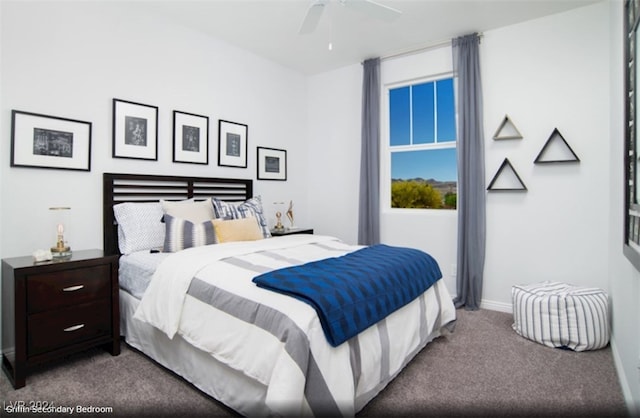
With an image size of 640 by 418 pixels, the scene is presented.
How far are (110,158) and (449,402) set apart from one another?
122 inches

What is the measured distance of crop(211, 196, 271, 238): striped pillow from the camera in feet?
10.6

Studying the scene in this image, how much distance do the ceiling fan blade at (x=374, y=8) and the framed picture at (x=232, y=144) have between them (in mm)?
1903

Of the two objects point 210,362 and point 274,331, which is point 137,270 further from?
point 274,331

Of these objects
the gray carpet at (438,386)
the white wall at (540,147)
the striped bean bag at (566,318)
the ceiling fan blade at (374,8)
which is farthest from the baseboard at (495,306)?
the ceiling fan blade at (374,8)

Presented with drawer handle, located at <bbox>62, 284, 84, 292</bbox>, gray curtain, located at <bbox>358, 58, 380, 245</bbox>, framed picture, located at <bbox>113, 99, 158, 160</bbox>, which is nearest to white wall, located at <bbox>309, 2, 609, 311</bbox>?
gray curtain, located at <bbox>358, 58, 380, 245</bbox>

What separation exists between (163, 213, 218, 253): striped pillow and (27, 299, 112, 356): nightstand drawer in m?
0.58

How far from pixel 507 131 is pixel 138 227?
356cm

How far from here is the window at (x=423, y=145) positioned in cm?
395

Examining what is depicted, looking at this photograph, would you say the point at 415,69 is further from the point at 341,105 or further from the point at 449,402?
the point at 449,402

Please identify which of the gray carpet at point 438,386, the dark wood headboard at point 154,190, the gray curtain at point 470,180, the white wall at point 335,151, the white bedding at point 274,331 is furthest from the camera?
the white wall at point 335,151

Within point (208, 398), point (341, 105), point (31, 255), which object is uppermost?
point (341, 105)

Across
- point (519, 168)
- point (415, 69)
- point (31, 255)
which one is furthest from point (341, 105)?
point (31, 255)

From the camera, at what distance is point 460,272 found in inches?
142

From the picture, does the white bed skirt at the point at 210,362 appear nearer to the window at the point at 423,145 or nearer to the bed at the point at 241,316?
the bed at the point at 241,316
